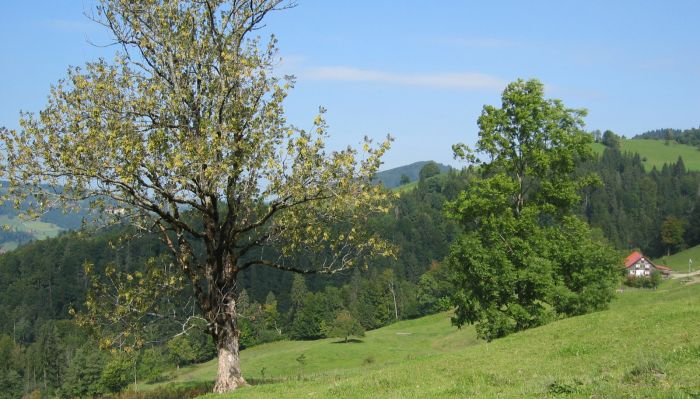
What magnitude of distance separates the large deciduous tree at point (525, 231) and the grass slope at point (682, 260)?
517 feet

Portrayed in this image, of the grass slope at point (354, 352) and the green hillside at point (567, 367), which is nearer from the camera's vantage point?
the green hillside at point (567, 367)

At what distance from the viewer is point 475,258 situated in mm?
37688

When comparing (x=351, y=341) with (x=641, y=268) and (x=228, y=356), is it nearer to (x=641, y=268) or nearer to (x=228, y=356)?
(x=641, y=268)

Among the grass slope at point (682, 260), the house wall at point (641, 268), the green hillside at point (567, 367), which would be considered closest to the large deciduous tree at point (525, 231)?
the green hillside at point (567, 367)

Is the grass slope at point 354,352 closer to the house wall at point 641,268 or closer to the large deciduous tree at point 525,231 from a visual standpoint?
the large deciduous tree at point 525,231

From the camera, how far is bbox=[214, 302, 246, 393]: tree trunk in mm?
24578

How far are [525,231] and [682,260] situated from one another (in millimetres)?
175032

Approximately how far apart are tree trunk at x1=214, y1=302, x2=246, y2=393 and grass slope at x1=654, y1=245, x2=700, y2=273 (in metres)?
179

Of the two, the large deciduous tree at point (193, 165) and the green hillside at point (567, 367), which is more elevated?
the large deciduous tree at point (193, 165)

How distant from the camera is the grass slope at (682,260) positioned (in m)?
178

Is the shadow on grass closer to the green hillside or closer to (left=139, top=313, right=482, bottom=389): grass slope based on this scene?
(left=139, top=313, right=482, bottom=389): grass slope

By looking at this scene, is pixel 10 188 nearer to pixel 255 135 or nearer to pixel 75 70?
pixel 75 70

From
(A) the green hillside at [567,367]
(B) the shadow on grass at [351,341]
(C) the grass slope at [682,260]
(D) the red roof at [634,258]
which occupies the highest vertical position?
(A) the green hillside at [567,367]

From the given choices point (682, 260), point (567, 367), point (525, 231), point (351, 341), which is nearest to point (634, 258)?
point (682, 260)
